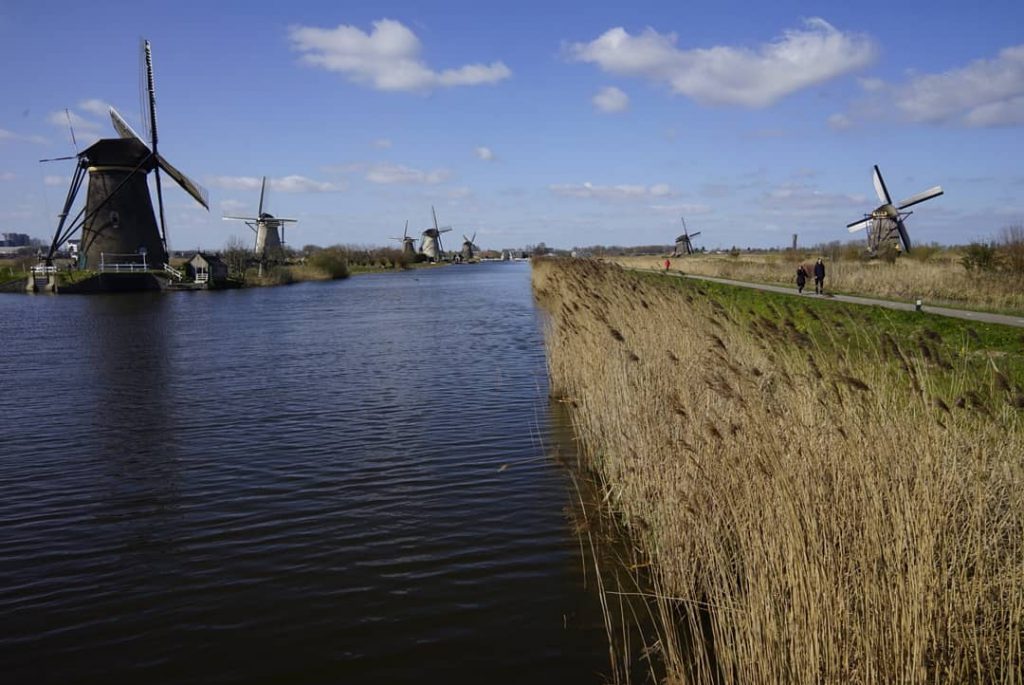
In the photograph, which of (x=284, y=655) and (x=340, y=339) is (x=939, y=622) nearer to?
(x=284, y=655)

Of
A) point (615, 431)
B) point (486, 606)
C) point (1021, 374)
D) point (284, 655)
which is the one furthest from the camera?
point (1021, 374)

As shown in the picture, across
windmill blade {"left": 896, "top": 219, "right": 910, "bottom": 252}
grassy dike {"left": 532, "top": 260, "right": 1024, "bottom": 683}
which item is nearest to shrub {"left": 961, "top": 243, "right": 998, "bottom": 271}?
grassy dike {"left": 532, "top": 260, "right": 1024, "bottom": 683}

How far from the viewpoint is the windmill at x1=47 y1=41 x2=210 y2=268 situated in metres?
47.6

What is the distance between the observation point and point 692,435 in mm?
5184

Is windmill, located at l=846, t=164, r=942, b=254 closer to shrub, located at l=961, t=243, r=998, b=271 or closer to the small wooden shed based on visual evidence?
shrub, located at l=961, t=243, r=998, b=271

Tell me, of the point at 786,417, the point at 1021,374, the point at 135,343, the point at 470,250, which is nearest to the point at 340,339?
the point at 135,343

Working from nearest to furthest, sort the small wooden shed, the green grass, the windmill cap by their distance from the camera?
the green grass < the windmill cap < the small wooden shed

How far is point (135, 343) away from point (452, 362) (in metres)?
10.4

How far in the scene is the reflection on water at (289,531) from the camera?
494 centimetres

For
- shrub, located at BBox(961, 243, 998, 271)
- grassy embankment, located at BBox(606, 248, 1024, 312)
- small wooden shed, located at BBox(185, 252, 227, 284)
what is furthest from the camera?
small wooden shed, located at BBox(185, 252, 227, 284)

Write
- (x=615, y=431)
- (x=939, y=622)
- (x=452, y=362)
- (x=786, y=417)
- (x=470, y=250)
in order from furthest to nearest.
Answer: (x=470, y=250) → (x=452, y=362) → (x=615, y=431) → (x=786, y=417) → (x=939, y=622)

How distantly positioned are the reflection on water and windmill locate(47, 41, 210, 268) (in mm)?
37062

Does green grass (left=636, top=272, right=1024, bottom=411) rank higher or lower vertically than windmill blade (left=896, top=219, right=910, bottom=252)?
lower

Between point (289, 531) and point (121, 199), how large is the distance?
48.5 meters
